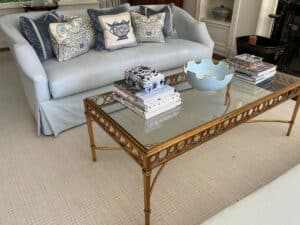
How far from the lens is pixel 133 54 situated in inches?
89.4

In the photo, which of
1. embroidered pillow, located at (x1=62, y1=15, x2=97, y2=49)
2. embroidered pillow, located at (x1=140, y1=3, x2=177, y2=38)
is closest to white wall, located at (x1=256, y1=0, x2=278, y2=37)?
embroidered pillow, located at (x1=140, y1=3, x2=177, y2=38)

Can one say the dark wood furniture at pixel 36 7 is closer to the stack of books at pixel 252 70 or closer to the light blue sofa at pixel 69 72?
the light blue sofa at pixel 69 72

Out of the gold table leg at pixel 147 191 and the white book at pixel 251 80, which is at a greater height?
the white book at pixel 251 80

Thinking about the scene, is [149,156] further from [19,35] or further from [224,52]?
[224,52]

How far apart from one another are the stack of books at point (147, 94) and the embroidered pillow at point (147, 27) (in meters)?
1.17

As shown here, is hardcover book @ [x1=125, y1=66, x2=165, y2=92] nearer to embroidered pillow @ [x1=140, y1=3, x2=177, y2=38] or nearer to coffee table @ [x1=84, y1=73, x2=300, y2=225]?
coffee table @ [x1=84, y1=73, x2=300, y2=225]

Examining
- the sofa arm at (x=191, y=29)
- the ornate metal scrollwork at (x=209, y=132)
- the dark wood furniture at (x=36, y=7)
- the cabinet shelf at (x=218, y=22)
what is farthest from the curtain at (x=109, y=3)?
the ornate metal scrollwork at (x=209, y=132)

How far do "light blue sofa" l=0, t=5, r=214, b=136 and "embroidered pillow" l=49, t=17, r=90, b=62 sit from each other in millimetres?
61

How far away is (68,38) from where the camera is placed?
210 centimetres

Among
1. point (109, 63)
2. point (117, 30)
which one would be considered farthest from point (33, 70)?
point (117, 30)

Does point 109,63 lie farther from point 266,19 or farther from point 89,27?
point 266,19

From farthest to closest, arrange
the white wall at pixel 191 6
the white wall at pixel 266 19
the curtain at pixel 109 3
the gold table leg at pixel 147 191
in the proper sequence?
the curtain at pixel 109 3
the white wall at pixel 191 6
the white wall at pixel 266 19
the gold table leg at pixel 147 191

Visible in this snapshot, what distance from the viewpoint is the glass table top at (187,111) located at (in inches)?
50.2

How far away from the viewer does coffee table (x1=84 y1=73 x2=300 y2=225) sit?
1.18m
